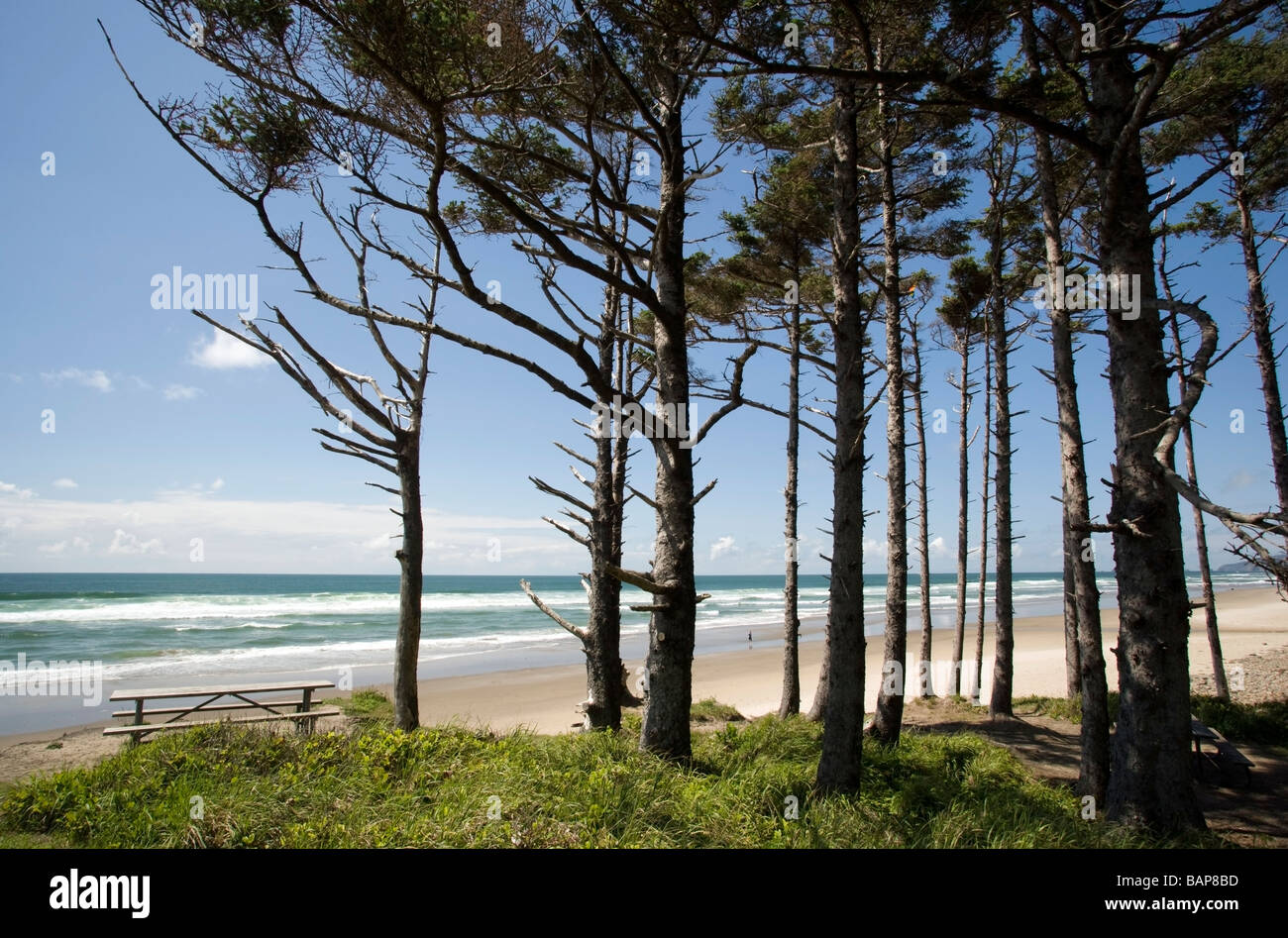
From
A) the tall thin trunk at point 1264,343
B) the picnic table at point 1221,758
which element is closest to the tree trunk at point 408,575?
the picnic table at point 1221,758

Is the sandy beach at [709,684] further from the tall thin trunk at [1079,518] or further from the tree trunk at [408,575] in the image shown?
the tall thin trunk at [1079,518]

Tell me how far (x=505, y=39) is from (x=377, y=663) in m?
20.2

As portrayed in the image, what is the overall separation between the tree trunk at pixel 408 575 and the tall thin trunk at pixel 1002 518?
9530 millimetres

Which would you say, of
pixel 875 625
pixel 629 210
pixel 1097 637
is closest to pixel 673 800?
pixel 629 210

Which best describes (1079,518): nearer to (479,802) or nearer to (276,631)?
(479,802)

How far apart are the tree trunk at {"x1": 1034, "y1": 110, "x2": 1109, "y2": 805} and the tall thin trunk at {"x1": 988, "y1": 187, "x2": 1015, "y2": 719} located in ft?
12.1

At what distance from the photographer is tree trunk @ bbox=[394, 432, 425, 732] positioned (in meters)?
8.17

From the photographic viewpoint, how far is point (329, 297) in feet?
15.5

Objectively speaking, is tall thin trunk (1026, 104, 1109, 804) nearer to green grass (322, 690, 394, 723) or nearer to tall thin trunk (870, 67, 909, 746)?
tall thin trunk (870, 67, 909, 746)

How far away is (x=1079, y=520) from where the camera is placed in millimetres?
7184

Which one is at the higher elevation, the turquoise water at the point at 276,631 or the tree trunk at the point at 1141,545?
the tree trunk at the point at 1141,545

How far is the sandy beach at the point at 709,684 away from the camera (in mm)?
9023

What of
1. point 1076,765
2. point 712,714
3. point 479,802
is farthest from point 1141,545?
point 712,714
